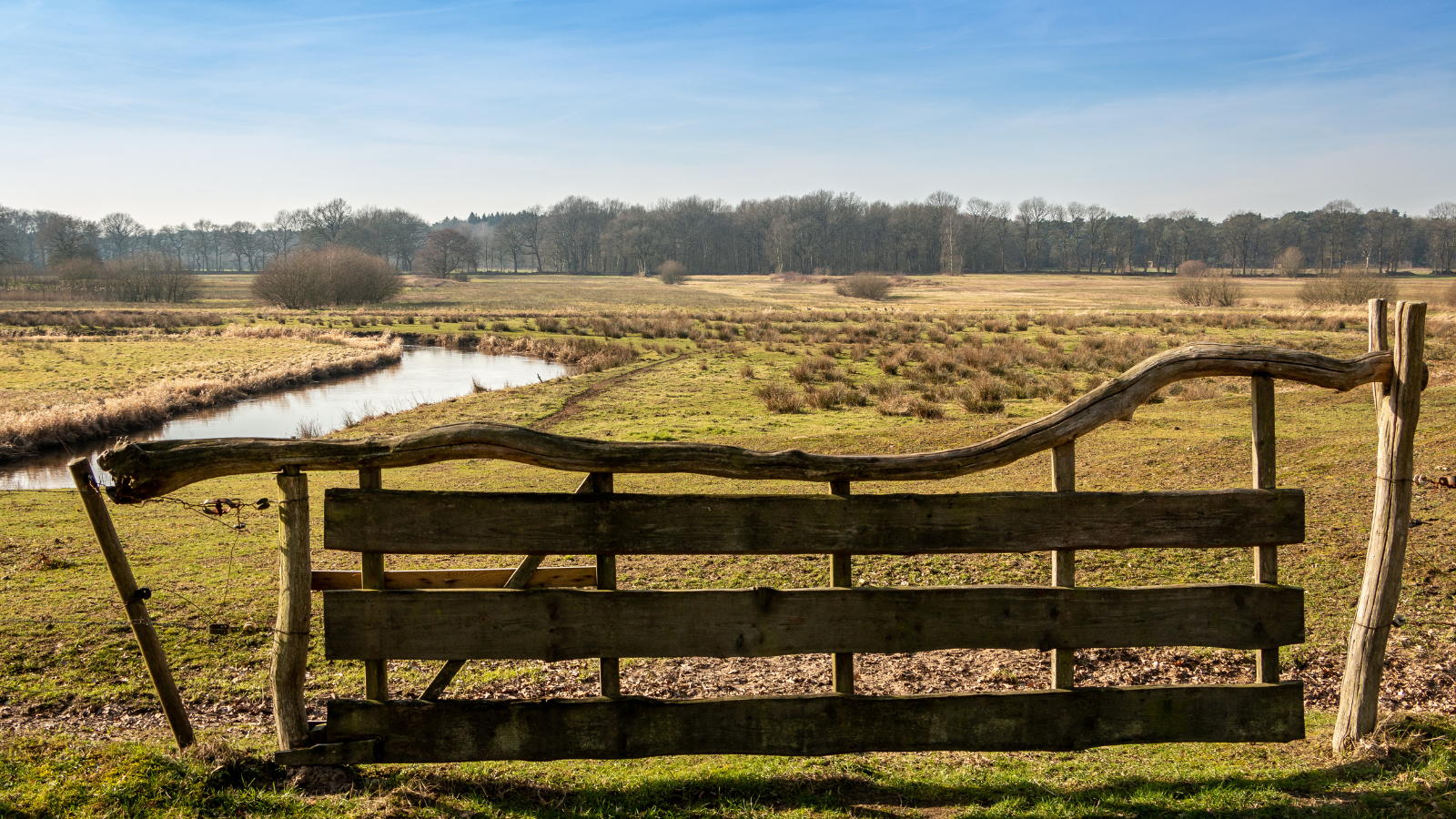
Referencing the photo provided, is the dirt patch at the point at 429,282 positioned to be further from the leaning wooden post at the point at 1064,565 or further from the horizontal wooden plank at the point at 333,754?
the leaning wooden post at the point at 1064,565

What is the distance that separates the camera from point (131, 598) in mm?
4398

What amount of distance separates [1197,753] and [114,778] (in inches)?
209

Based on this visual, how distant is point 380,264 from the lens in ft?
286

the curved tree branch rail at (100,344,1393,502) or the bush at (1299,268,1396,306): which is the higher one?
the bush at (1299,268,1396,306)

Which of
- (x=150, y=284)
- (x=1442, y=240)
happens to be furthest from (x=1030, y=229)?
(x=150, y=284)

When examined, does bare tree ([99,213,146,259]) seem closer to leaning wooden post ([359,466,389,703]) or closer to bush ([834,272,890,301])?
bush ([834,272,890,301])

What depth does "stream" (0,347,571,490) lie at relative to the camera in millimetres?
19789

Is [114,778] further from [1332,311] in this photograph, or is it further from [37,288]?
[37,288]

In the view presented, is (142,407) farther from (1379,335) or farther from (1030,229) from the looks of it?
(1030,229)

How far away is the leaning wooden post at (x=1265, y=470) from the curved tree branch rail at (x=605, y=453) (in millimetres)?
156

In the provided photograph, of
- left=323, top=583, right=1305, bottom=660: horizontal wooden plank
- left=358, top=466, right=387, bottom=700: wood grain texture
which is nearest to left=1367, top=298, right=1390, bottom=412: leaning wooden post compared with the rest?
left=323, top=583, right=1305, bottom=660: horizontal wooden plank

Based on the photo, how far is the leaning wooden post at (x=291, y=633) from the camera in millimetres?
4176

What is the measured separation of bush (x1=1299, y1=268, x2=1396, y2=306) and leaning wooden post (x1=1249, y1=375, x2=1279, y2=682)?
6522 centimetres

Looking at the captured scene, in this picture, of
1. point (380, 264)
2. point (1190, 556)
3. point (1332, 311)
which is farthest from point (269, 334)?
point (1332, 311)
